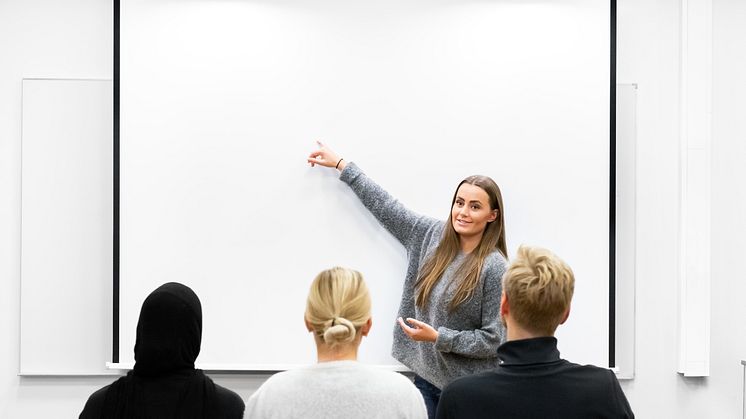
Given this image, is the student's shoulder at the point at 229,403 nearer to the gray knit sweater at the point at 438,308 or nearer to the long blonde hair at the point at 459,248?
the gray knit sweater at the point at 438,308

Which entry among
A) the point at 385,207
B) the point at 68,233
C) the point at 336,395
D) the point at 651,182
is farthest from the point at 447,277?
the point at 68,233

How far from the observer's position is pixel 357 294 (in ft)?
5.02

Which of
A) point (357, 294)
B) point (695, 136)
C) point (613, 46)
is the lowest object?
point (357, 294)

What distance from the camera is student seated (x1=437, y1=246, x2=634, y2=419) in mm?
1461

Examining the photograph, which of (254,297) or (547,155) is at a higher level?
(547,155)

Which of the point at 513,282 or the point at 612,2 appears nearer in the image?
the point at 513,282

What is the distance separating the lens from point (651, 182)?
3.14m

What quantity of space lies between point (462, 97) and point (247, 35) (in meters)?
0.97

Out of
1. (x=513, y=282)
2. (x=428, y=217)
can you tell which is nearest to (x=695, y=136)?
(x=428, y=217)

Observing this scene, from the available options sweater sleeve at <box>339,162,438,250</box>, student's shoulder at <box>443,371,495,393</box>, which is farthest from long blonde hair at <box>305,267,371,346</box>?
sweater sleeve at <box>339,162,438,250</box>

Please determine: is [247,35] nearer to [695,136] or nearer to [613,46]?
[613,46]

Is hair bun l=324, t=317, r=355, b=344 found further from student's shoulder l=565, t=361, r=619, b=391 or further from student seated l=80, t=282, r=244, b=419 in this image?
student's shoulder l=565, t=361, r=619, b=391

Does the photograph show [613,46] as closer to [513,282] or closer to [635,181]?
[635,181]

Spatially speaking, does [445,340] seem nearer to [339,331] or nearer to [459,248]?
[459,248]
